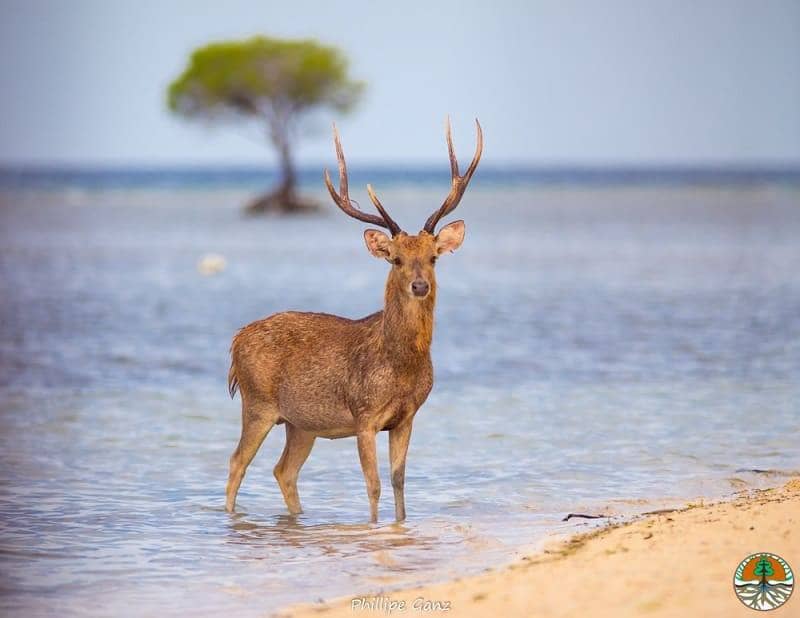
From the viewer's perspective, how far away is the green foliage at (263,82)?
74500 millimetres

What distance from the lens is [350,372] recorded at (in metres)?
10.4

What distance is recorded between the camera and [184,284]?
104 feet

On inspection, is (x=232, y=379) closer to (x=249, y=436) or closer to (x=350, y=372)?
(x=249, y=436)

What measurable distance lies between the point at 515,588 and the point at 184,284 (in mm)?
24484

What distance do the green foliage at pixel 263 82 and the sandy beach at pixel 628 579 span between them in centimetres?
6676

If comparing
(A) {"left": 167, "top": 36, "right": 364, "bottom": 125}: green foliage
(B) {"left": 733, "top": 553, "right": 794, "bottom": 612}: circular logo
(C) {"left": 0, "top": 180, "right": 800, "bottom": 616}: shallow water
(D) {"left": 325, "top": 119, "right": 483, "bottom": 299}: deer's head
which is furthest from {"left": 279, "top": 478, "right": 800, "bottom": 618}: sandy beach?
(A) {"left": 167, "top": 36, "right": 364, "bottom": 125}: green foliage

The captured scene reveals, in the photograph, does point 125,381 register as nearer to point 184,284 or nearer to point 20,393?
point 20,393

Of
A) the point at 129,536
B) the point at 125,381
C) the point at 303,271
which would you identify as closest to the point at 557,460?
the point at 129,536

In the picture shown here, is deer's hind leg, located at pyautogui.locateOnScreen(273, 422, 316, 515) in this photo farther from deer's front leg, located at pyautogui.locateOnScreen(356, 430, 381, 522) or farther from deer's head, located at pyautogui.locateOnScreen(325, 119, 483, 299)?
deer's head, located at pyautogui.locateOnScreen(325, 119, 483, 299)

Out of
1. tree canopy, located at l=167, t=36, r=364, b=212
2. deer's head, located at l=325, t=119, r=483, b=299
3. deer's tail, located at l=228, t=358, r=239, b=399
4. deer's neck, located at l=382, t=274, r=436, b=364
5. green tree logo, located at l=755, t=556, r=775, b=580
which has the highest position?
tree canopy, located at l=167, t=36, r=364, b=212

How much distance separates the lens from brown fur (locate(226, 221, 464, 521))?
10.1m

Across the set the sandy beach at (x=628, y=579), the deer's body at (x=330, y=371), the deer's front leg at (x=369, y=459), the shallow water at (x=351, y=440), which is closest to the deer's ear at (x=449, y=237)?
the deer's body at (x=330, y=371)

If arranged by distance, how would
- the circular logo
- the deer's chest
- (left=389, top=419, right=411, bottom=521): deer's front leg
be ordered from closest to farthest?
the circular logo < the deer's chest < (left=389, top=419, right=411, bottom=521): deer's front leg

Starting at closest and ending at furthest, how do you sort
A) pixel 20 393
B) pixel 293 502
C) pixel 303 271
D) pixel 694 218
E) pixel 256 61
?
pixel 293 502 < pixel 20 393 < pixel 303 271 < pixel 694 218 < pixel 256 61
